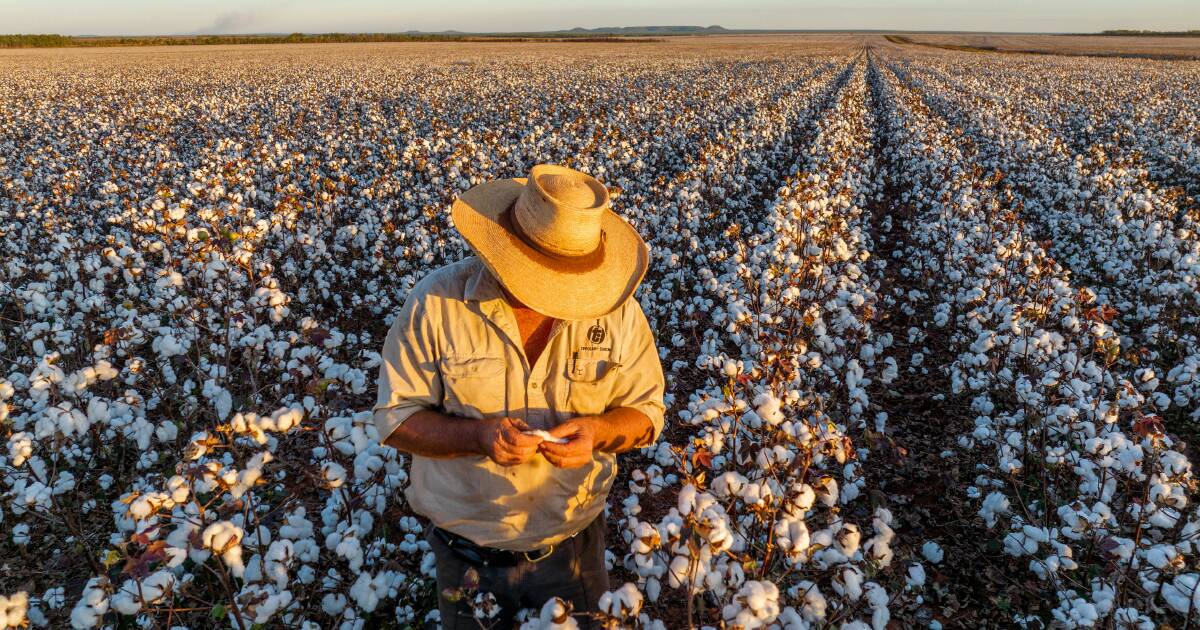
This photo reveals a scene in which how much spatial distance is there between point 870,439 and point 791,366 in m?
1.66

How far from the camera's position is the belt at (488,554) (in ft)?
8.84

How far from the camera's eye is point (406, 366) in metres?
2.42

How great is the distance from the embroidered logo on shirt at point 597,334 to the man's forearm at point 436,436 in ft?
1.70

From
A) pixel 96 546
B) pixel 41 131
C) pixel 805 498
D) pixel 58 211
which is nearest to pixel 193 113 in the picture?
pixel 41 131

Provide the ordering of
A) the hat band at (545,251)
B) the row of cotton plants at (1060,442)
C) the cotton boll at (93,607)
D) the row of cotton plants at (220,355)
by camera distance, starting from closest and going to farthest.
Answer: the hat band at (545,251)
the cotton boll at (93,607)
the row of cotton plants at (220,355)
the row of cotton plants at (1060,442)

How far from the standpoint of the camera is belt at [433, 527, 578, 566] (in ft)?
8.84

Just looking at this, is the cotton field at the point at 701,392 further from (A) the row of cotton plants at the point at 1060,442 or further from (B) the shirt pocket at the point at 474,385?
(B) the shirt pocket at the point at 474,385

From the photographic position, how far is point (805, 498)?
2.75 metres

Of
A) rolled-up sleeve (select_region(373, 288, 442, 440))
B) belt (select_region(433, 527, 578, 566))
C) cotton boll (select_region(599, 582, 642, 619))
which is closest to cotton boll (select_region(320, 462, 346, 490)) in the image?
belt (select_region(433, 527, 578, 566))

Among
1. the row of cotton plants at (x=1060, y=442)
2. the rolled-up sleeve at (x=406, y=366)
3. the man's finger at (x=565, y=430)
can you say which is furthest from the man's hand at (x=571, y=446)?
the row of cotton plants at (x=1060, y=442)

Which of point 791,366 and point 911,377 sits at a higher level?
point 791,366

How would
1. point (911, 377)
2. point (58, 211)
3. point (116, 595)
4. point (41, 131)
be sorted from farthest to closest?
point (41, 131), point (58, 211), point (911, 377), point (116, 595)

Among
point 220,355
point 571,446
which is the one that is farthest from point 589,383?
point 220,355

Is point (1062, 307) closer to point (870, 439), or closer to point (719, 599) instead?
point (870, 439)
